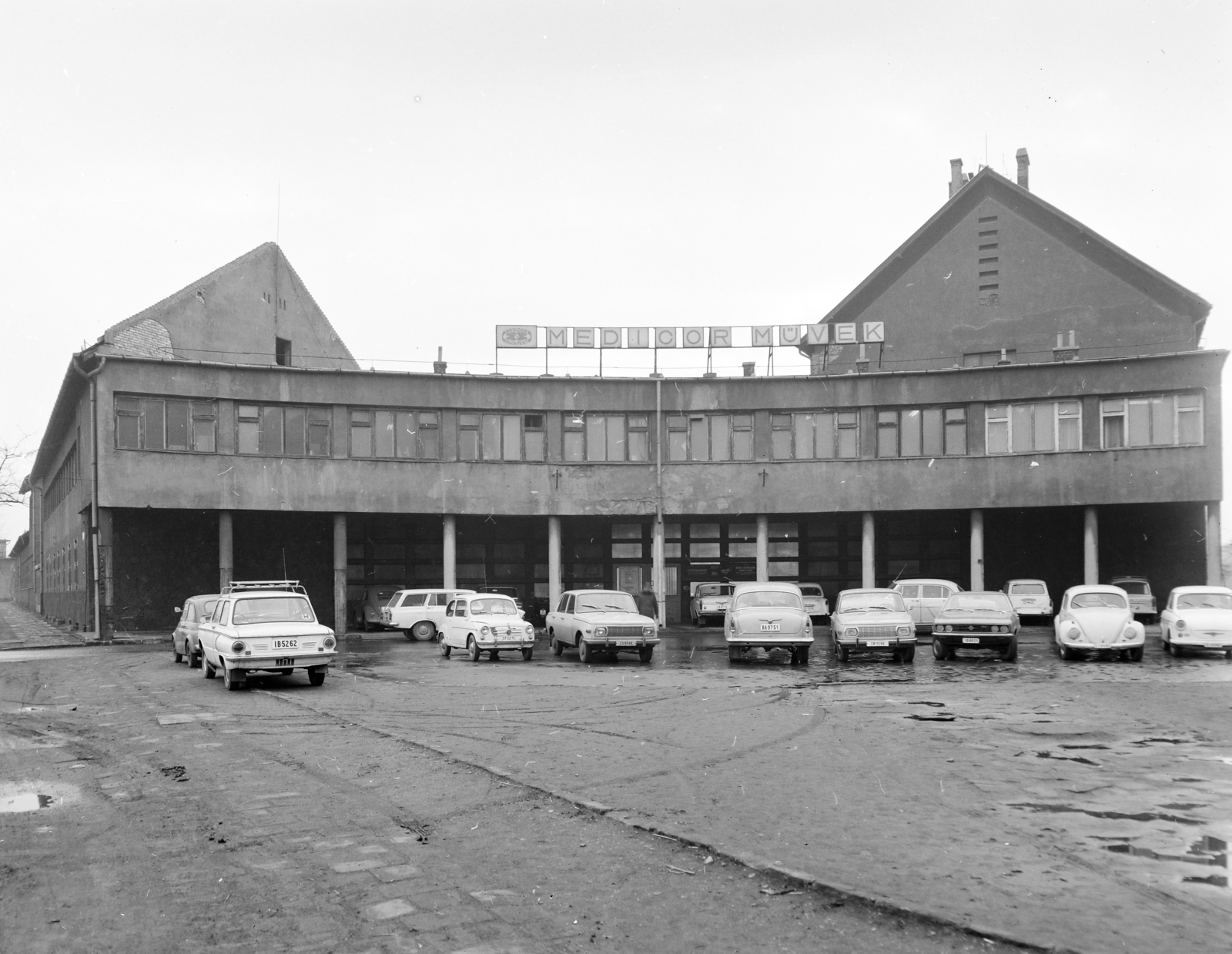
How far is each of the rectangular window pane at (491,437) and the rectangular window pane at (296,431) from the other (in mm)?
5915

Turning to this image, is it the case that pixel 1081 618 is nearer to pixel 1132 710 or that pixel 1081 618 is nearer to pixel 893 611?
pixel 893 611

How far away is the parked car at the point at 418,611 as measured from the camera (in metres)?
34.8

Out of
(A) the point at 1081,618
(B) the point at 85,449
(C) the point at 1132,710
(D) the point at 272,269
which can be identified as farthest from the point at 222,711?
(D) the point at 272,269

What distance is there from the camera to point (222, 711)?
15438 mm

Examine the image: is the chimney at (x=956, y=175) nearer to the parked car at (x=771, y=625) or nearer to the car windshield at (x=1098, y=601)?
the car windshield at (x=1098, y=601)

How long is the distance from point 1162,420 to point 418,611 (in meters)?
24.5

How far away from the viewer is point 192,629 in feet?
75.3

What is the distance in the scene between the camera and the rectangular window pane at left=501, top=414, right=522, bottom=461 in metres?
39.8

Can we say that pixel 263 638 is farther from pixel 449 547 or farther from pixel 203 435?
pixel 449 547

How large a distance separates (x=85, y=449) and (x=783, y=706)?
29667 millimetres

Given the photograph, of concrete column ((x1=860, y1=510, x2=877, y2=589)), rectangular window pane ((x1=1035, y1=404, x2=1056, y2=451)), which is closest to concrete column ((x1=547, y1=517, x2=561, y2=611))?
concrete column ((x1=860, y1=510, x2=877, y2=589))

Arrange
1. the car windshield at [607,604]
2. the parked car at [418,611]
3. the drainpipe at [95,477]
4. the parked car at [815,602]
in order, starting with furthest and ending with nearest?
the parked car at [815,602]
the drainpipe at [95,477]
the parked car at [418,611]
the car windshield at [607,604]

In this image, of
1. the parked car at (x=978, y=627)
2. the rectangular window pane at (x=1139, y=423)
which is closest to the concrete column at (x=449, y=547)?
the parked car at (x=978, y=627)

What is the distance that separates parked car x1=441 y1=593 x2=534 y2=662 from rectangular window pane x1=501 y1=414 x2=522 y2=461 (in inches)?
521
